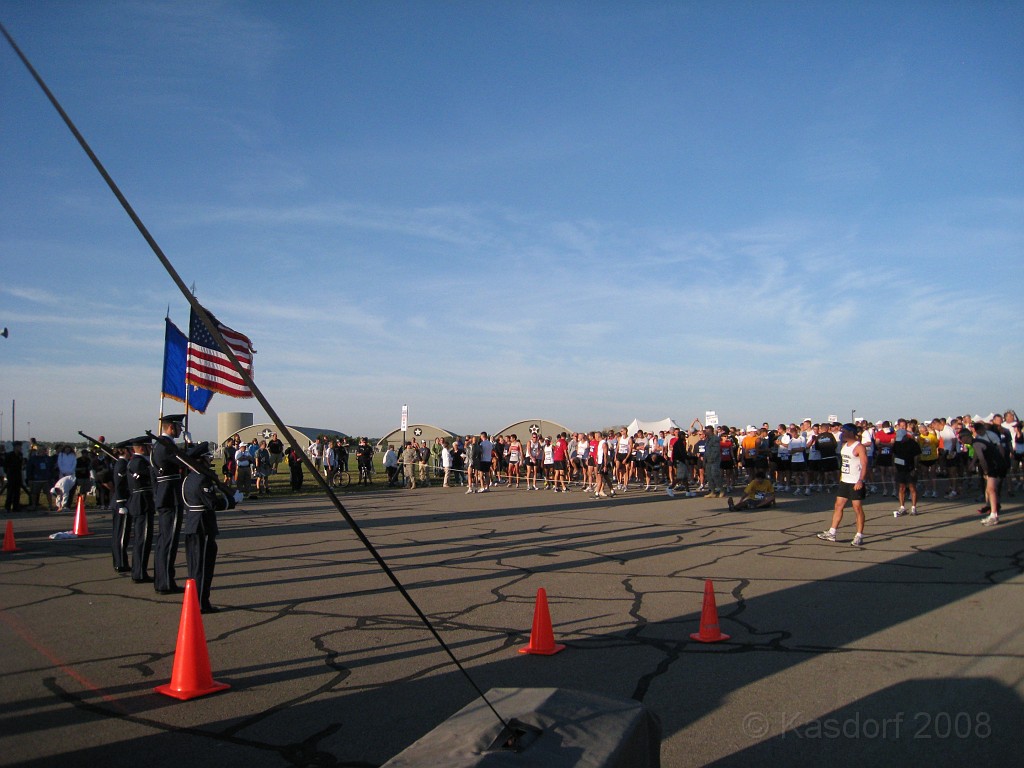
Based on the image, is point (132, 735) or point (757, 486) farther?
point (757, 486)

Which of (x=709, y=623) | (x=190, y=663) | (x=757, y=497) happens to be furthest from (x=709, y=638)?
(x=757, y=497)

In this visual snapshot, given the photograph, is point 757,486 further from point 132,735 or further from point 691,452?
point 132,735

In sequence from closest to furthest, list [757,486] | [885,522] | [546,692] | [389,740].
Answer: [546,692] < [389,740] < [885,522] < [757,486]

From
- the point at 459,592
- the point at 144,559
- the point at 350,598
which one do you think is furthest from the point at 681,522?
the point at 144,559

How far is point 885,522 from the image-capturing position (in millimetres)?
14047

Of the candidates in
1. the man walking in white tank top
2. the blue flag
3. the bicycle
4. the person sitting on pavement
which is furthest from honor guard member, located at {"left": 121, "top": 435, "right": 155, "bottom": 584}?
the bicycle

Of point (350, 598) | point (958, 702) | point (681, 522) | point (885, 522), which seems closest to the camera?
point (958, 702)

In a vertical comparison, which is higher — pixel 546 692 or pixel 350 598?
pixel 546 692

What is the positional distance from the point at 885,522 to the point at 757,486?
3.46 metres

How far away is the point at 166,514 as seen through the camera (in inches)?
343

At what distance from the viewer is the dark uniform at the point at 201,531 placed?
7684mm

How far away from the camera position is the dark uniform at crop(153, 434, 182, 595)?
869 centimetres

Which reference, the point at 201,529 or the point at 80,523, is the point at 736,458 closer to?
the point at 80,523

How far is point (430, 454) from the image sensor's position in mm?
32469
